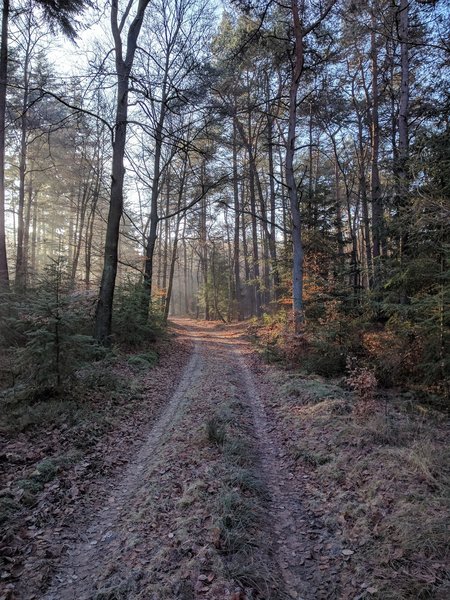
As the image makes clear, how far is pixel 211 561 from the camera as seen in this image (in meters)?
3.30

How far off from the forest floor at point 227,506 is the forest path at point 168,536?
0.6 inches

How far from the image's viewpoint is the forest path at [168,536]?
3.10 meters

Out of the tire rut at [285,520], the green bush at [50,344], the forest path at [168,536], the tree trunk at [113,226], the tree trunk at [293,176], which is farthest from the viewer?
the tree trunk at [293,176]

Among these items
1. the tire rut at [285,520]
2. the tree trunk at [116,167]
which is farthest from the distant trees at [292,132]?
the tire rut at [285,520]

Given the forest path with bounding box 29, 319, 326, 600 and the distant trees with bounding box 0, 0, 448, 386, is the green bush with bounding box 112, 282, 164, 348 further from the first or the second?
the forest path with bounding box 29, 319, 326, 600

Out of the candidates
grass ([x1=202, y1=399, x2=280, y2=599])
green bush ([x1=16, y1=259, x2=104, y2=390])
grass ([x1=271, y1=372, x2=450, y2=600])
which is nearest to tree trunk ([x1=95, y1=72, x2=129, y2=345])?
green bush ([x1=16, y1=259, x2=104, y2=390])

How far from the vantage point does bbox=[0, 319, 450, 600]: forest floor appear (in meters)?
3.16

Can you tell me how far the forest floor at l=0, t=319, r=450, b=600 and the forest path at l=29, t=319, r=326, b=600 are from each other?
0.02 meters

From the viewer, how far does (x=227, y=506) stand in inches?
158

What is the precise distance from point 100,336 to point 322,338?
6857 mm

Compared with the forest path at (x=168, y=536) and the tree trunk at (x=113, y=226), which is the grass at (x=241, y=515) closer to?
the forest path at (x=168, y=536)

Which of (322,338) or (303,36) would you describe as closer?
(322,338)

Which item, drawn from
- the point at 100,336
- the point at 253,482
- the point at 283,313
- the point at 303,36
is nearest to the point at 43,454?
the point at 253,482

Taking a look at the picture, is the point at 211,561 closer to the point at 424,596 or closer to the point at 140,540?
the point at 140,540
